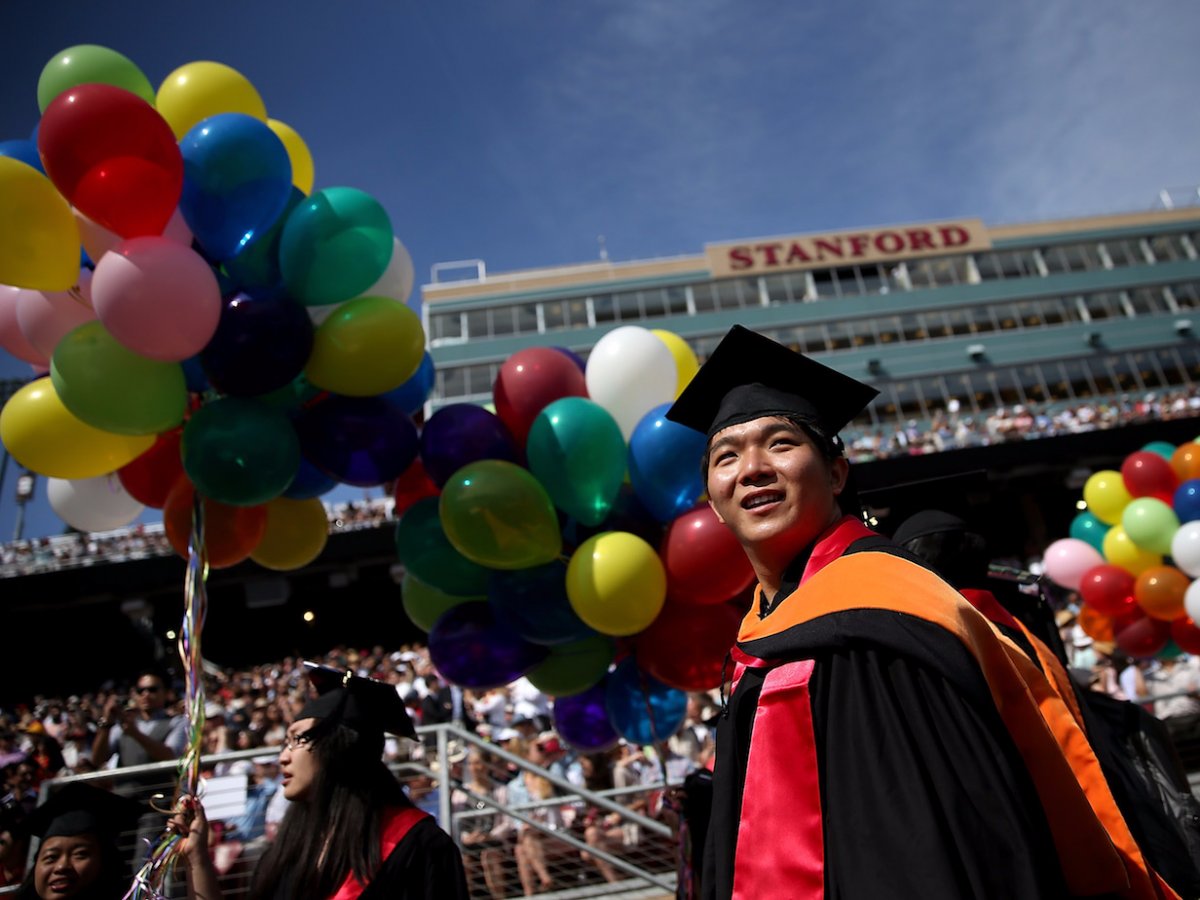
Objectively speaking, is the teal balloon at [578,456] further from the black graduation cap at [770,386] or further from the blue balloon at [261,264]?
the black graduation cap at [770,386]

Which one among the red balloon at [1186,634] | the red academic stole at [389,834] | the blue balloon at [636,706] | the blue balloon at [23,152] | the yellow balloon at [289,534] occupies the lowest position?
the red academic stole at [389,834]

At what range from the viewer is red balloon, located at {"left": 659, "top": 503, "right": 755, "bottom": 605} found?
3500 millimetres

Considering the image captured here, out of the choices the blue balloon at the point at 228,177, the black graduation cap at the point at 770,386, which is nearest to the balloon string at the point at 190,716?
the blue balloon at the point at 228,177

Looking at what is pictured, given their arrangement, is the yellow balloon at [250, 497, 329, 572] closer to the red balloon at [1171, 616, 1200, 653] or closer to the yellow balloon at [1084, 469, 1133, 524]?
the red balloon at [1171, 616, 1200, 653]

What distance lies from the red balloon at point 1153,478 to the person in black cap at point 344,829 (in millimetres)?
6639

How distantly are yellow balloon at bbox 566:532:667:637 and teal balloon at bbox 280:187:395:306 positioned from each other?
70.2 inches

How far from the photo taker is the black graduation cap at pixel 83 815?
9.38 ft

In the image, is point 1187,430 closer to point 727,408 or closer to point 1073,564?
point 1073,564

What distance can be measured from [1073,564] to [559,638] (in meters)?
5.77

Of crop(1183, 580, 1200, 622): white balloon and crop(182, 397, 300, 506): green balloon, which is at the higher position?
crop(182, 397, 300, 506): green balloon

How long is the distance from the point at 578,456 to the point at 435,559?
999 mm

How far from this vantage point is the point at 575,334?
29.9 metres

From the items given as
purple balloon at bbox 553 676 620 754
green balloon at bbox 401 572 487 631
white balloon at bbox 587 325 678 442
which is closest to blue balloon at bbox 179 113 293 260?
white balloon at bbox 587 325 678 442

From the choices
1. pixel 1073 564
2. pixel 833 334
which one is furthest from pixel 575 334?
pixel 1073 564
